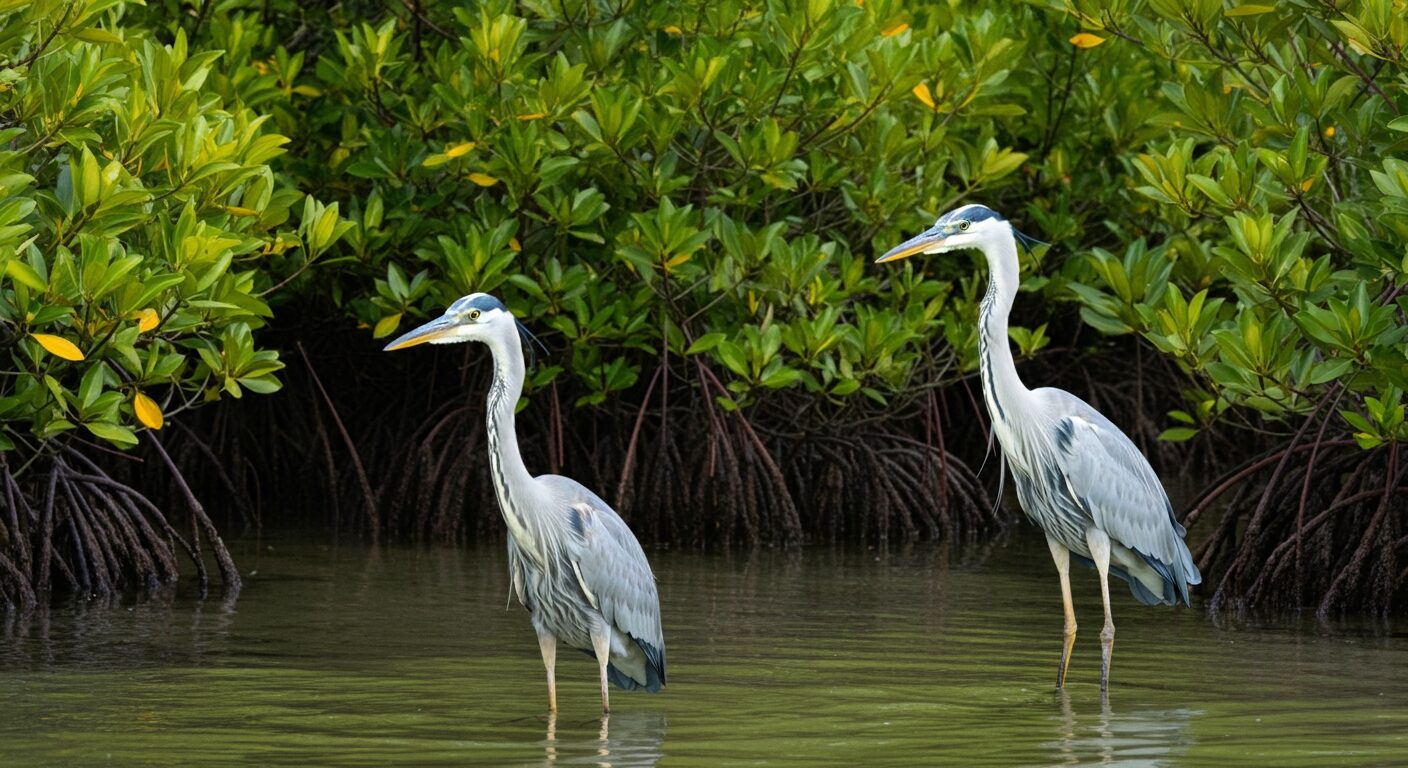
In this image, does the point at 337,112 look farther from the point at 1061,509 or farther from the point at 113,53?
the point at 1061,509

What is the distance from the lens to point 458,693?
643cm

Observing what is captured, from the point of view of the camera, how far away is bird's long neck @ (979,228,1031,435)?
22.3 feet

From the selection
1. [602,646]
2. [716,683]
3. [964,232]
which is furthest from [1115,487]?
[602,646]

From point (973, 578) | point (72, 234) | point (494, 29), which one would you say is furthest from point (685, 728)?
point (494, 29)

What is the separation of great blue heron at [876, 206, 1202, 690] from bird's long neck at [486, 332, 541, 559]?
4.39 feet

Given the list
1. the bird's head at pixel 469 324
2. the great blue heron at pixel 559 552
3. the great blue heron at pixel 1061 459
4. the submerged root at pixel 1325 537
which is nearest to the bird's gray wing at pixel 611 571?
the great blue heron at pixel 559 552

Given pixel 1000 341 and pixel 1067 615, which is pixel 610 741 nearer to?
pixel 1067 615

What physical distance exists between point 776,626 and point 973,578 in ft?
6.23

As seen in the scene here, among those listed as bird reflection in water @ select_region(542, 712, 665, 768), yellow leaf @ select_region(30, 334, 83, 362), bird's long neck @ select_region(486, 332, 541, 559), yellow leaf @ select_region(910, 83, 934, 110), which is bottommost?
bird reflection in water @ select_region(542, 712, 665, 768)

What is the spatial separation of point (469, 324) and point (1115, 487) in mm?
2325

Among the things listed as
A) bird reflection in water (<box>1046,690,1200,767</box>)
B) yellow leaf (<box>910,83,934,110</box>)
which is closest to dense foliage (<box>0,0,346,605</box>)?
yellow leaf (<box>910,83,934,110</box>)

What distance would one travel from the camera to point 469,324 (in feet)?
20.3

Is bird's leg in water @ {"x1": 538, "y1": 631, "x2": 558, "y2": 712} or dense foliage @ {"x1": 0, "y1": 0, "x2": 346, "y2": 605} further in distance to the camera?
dense foliage @ {"x1": 0, "y1": 0, "x2": 346, "y2": 605}

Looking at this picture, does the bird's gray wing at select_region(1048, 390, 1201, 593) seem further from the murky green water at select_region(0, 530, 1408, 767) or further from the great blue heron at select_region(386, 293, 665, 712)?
the great blue heron at select_region(386, 293, 665, 712)
